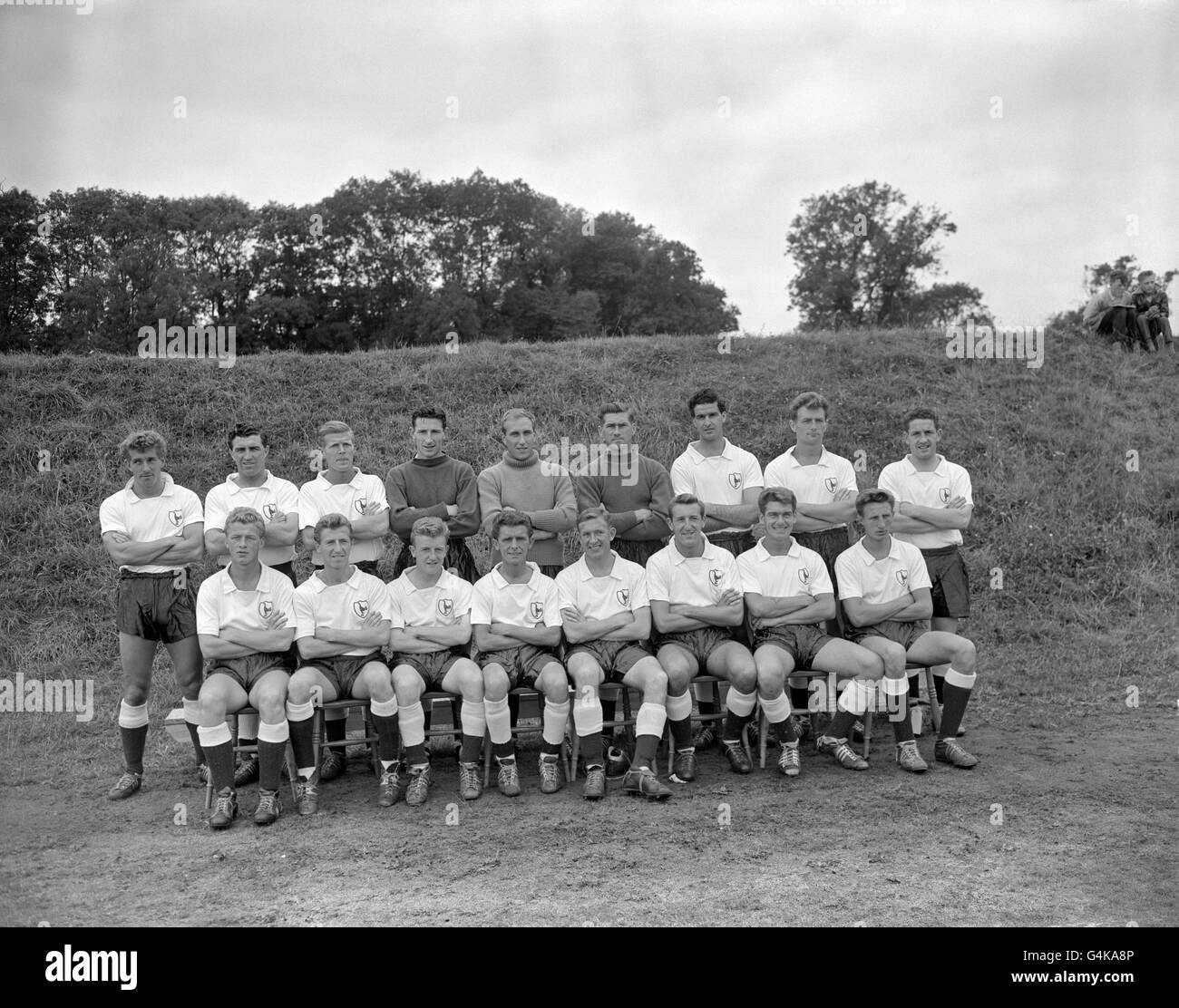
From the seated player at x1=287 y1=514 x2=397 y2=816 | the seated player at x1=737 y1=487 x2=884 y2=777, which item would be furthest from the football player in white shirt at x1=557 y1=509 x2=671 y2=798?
the seated player at x1=287 y1=514 x2=397 y2=816

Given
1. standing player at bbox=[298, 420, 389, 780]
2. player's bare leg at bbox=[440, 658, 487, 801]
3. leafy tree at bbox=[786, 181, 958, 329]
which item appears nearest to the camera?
player's bare leg at bbox=[440, 658, 487, 801]

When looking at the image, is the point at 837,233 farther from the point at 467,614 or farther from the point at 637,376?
the point at 467,614

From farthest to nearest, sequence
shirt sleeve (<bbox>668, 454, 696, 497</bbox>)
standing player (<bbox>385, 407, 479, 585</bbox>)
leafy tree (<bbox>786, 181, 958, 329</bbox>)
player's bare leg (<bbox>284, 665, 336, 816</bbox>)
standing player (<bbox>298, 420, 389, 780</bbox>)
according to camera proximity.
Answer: leafy tree (<bbox>786, 181, 958, 329</bbox>)
shirt sleeve (<bbox>668, 454, 696, 497</bbox>)
standing player (<bbox>385, 407, 479, 585</bbox>)
standing player (<bbox>298, 420, 389, 780</bbox>)
player's bare leg (<bbox>284, 665, 336, 816</bbox>)

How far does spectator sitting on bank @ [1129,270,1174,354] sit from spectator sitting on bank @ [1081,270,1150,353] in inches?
3.3

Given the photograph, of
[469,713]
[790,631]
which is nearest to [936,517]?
[790,631]

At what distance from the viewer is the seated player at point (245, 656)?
521 cm

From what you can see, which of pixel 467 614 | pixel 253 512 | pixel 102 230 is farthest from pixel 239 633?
pixel 102 230

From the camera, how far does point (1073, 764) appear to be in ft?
19.2

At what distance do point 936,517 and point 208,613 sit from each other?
14.3 feet

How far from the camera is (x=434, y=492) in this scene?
21.1 ft

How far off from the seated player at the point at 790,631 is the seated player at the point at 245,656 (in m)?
2.62

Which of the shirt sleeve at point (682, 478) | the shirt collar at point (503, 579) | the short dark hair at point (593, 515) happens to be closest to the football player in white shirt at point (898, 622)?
the shirt sleeve at point (682, 478)

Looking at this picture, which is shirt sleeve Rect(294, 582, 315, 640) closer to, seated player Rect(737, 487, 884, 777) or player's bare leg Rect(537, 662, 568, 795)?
player's bare leg Rect(537, 662, 568, 795)

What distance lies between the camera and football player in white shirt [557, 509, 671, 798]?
553 centimetres
